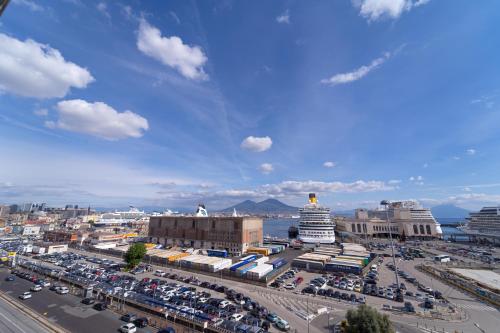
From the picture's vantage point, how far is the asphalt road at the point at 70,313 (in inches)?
874

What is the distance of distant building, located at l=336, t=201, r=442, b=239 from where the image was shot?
95812 mm

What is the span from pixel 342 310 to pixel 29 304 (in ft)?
135

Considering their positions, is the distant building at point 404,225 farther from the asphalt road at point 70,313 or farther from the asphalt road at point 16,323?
the asphalt road at point 16,323

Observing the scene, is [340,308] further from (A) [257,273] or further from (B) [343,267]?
(B) [343,267]

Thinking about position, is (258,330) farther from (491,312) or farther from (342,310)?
(491,312)

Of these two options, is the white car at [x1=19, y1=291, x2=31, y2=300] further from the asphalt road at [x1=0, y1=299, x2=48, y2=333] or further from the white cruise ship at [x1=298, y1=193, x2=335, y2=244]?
the white cruise ship at [x1=298, y1=193, x2=335, y2=244]

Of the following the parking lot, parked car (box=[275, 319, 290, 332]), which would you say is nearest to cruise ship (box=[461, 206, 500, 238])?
parked car (box=[275, 319, 290, 332])

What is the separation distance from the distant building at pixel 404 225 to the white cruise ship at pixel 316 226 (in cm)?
2835

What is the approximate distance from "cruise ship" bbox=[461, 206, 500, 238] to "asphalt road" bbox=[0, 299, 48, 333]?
13485 cm

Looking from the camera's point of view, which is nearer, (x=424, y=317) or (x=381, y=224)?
(x=424, y=317)

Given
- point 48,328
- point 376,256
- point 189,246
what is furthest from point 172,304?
point 376,256

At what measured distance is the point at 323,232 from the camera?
82938mm

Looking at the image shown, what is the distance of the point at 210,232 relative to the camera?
65.9 m

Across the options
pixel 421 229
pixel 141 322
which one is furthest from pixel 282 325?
pixel 421 229
